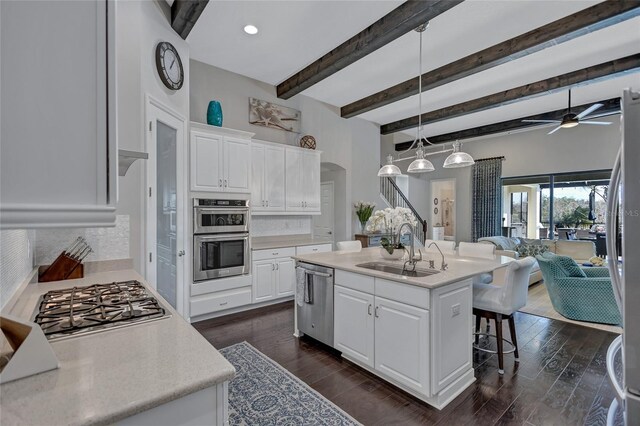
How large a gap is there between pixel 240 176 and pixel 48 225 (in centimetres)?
369

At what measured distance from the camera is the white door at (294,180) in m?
4.84

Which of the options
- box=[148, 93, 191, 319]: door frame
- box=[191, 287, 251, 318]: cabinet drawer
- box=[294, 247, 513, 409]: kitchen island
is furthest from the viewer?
box=[191, 287, 251, 318]: cabinet drawer

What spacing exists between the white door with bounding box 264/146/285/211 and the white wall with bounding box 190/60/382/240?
0.39 m

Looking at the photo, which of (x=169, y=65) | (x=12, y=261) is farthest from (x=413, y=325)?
(x=169, y=65)

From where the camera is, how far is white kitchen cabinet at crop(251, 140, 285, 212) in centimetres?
444

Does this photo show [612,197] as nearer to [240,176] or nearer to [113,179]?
[113,179]

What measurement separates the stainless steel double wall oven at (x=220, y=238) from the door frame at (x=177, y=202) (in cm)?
17

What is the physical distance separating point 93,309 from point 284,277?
3183 mm

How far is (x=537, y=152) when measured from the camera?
7.39m

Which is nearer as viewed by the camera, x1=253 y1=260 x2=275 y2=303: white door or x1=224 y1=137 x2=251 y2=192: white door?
x1=224 y1=137 x2=251 y2=192: white door

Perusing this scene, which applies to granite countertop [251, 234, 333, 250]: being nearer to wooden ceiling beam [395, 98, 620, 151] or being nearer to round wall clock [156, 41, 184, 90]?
round wall clock [156, 41, 184, 90]

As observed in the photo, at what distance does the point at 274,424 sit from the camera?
1.95 m

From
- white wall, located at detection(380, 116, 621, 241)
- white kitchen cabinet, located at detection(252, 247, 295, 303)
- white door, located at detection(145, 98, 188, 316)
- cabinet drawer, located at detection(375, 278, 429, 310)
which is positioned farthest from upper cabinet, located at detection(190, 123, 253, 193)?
white wall, located at detection(380, 116, 621, 241)

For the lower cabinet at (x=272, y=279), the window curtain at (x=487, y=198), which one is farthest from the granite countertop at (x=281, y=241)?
the window curtain at (x=487, y=198)
